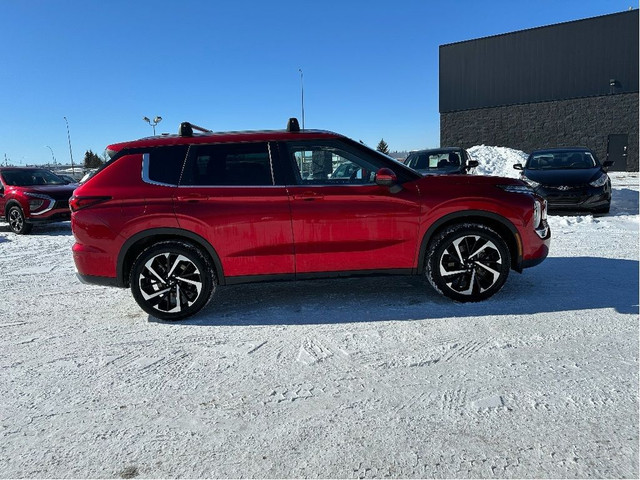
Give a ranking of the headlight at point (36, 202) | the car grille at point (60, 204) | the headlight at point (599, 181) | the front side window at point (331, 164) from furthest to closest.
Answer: the car grille at point (60, 204) < the headlight at point (36, 202) < the headlight at point (599, 181) < the front side window at point (331, 164)

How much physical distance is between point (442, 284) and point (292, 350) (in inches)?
67.4

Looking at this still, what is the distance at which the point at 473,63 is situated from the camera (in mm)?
29359

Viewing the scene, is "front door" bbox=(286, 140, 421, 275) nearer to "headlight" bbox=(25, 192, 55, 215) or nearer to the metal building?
"headlight" bbox=(25, 192, 55, 215)

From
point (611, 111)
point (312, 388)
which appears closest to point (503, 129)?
point (611, 111)

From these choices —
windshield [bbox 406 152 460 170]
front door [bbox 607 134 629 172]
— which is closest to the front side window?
windshield [bbox 406 152 460 170]

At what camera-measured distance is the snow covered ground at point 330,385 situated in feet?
6.38

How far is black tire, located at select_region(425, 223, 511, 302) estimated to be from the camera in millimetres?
3902

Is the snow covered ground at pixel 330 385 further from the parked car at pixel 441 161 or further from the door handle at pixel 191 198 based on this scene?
the parked car at pixel 441 161

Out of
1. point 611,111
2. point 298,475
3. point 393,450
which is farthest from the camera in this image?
point 611,111

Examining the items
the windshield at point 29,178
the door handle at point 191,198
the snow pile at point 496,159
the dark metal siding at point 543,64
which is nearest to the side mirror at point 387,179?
the door handle at point 191,198

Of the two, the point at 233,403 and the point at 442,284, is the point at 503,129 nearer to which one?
the point at 442,284

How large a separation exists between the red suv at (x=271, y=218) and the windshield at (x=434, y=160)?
21.3 ft

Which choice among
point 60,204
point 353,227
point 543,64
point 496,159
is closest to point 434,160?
point 353,227

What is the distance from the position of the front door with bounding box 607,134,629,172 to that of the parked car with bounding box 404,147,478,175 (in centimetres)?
2235
